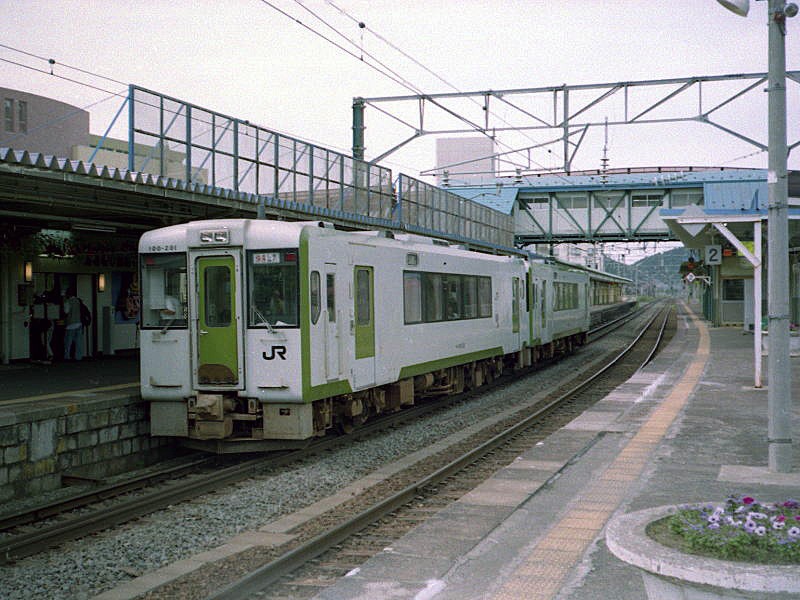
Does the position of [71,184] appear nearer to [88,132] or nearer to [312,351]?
[312,351]

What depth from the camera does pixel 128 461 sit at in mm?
10422

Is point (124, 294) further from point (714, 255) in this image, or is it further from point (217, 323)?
point (714, 255)

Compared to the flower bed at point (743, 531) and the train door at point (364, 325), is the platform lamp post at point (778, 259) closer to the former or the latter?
the flower bed at point (743, 531)

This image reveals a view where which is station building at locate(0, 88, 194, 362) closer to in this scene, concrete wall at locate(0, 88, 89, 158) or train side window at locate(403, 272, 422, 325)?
train side window at locate(403, 272, 422, 325)

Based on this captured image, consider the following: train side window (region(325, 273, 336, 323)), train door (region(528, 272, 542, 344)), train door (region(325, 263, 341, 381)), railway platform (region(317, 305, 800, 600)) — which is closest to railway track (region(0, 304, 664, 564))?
train door (region(325, 263, 341, 381))

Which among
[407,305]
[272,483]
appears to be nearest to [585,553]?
[272,483]

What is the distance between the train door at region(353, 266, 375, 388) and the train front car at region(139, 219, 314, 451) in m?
1.43

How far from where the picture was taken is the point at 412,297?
42.6 feet

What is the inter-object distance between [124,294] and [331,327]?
29.7 ft

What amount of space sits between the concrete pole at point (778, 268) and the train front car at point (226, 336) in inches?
200

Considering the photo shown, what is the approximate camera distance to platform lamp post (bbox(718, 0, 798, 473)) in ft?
25.4

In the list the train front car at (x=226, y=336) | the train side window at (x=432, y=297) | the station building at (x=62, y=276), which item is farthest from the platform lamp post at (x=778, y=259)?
the station building at (x=62, y=276)

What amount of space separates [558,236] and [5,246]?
3139 cm

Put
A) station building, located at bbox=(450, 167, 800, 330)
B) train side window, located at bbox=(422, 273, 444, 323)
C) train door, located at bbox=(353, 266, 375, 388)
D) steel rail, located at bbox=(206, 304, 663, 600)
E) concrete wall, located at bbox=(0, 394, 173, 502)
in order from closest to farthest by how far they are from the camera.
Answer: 1. steel rail, located at bbox=(206, 304, 663, 600)
2. concrete wall, located at bbox=(0, 394, 173, 502)
3. train door, located at bbox=(353, 266, 375, 388)
4. train side window, located at bbox=(422, 273, 444, 323)
5. station building, located at bbox=(450, 167, 800, 330)
